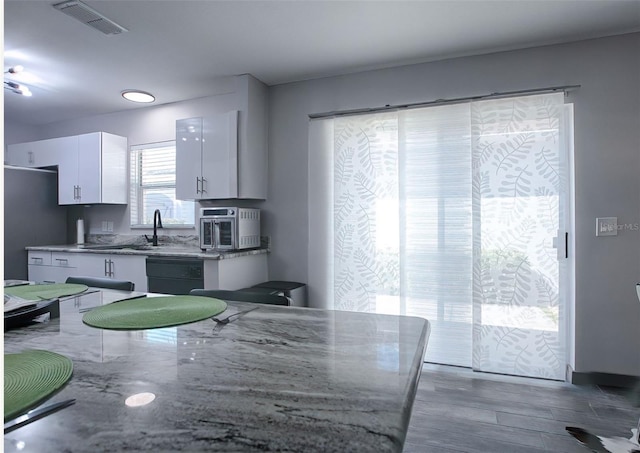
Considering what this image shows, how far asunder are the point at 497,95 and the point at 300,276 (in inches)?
88.5

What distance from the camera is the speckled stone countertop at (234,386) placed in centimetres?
50

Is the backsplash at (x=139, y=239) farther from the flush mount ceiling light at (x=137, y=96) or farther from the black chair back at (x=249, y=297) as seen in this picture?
the black chair back at (x=249, y=297)

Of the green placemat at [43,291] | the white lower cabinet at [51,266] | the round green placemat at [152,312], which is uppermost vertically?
the green placemat at [43,291]

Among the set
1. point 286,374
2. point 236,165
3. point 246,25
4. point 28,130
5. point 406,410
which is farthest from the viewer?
point 28,130

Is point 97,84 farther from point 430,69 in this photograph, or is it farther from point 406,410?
point 406,410

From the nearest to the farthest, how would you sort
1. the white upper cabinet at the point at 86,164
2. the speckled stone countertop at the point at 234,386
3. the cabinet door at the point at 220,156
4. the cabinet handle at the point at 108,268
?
the speckled stone countertop at the point at 234,386 < the cabinet door at the point at 220,156 < the cabinet handle at the point at 108,268 < the white upper cabinet at the point at 86,164

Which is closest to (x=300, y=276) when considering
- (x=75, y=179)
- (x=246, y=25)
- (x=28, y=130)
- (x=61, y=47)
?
(x=246, y=25)

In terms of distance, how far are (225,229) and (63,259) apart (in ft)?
6.19

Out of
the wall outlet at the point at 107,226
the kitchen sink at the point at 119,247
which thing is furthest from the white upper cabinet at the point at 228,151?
the wall outlet at the point at 107,226

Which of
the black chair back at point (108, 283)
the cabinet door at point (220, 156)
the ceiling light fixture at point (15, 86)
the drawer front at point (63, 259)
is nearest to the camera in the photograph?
the black chair back at point (108, 283)

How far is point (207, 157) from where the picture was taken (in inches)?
129

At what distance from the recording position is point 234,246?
3076 mm

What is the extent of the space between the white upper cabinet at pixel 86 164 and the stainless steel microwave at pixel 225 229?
1.57 m

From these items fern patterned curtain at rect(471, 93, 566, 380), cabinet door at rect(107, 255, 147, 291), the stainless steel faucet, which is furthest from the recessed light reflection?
the stainless steel faucet
